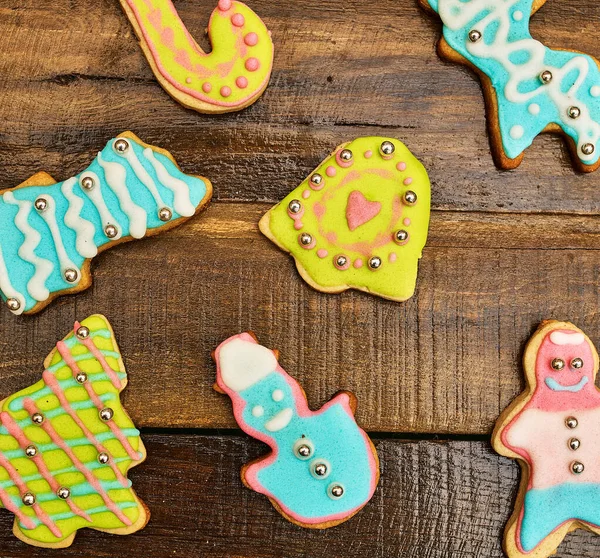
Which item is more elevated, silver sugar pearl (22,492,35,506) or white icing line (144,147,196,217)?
white icing line (144,147,196,217)

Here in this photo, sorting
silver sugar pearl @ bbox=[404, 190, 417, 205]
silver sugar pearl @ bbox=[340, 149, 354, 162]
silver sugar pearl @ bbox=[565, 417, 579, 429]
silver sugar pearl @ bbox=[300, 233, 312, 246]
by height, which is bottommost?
silver sugar pearl @ bbox=[565, 417, 579, 429]

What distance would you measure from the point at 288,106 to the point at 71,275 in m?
0.37

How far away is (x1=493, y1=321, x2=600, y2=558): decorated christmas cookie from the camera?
2.84 ft

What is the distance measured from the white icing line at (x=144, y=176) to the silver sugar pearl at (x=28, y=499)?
1.35 feet

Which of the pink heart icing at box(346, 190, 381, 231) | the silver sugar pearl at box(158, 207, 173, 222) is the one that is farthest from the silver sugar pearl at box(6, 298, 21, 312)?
the pink heart icing at box(346, 190, 381, 231)

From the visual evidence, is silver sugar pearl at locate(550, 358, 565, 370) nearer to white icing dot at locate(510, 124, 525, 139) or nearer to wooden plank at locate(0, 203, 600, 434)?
wooden plank at locate(0, 203, 600, 434)

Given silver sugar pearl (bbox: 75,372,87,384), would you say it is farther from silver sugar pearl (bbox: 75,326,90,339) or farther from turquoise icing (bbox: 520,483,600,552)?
turquoise icing (bbox: 520,483,600,552)

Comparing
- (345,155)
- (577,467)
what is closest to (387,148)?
(345,155)

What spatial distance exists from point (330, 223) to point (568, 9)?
1.52 feet

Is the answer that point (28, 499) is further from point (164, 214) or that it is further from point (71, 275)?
point (164, 214)

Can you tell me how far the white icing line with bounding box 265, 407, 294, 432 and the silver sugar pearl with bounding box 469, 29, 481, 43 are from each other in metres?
0.56

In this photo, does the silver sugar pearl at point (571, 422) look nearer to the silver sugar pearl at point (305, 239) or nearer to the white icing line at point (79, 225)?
the silver sugar pearl at point (305, 239)

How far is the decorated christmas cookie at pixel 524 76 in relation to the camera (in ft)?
2.92

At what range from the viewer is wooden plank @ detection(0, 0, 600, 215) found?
91cm
